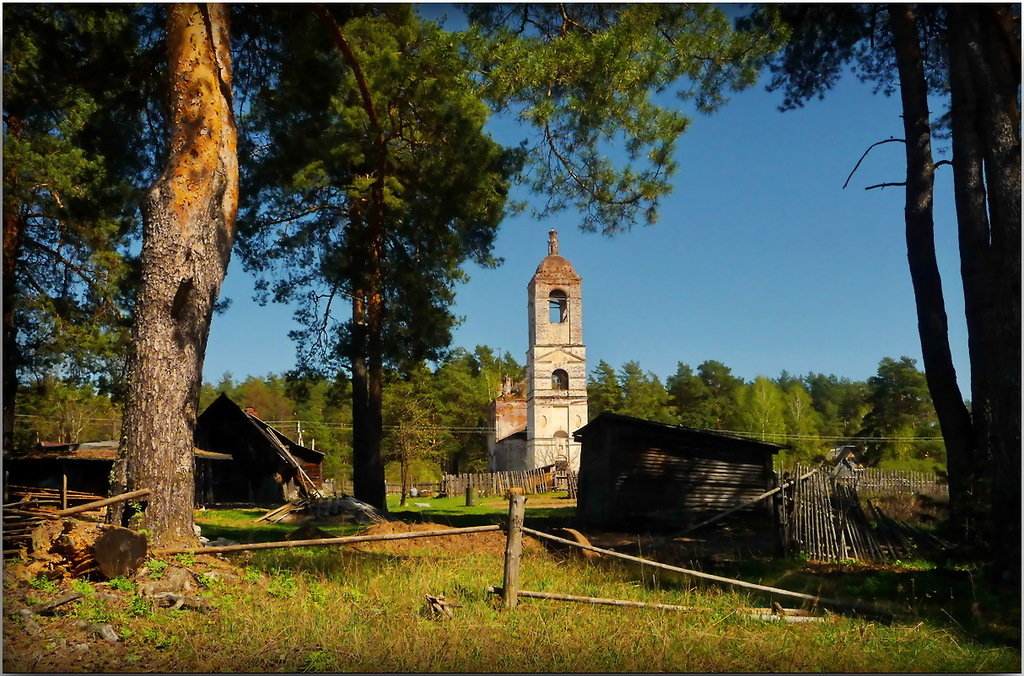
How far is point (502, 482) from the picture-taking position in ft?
137

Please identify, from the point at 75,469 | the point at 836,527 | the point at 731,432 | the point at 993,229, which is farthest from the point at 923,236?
the point at 731,432

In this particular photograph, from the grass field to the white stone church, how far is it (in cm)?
3304

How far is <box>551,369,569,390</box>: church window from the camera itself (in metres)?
41.2

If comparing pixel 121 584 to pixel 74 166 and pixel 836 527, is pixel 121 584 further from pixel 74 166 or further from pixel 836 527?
pixel 74 166

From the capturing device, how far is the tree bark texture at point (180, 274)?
7.83 metres

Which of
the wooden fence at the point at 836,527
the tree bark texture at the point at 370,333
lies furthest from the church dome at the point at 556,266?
the wooden fence at the point at 836,527

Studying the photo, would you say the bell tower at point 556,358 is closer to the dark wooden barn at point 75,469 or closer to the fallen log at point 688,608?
the dark wooden barn at point 75,469

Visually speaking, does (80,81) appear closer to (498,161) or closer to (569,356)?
(498,161)

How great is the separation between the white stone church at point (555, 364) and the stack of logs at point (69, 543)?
112 ft

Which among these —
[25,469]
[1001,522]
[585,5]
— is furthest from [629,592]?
[25,469]

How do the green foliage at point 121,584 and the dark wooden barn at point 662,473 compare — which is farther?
the dark wooden barn at point 662,473

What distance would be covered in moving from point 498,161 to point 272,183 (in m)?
4.39

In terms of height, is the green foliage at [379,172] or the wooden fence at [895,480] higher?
the green foliage at [379,172]

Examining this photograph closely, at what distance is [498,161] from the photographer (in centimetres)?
1548
